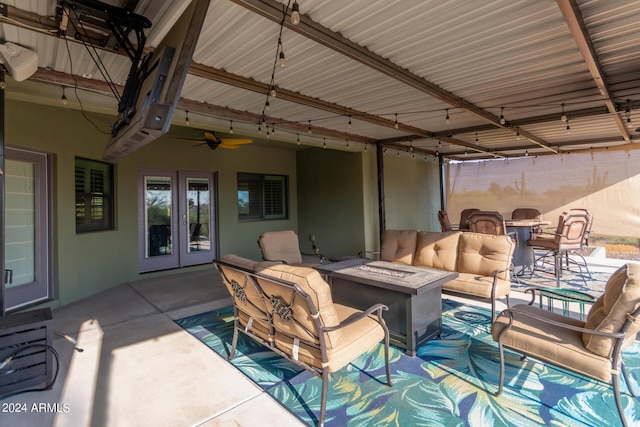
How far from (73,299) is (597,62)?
7.39m

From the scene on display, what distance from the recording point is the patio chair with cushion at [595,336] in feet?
6.17

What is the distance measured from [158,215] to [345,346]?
5.72 metres

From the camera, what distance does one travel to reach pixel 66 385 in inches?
98.1

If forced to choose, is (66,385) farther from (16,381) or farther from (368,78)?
(368,78)

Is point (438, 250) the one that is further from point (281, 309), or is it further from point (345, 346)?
point (281, 309)

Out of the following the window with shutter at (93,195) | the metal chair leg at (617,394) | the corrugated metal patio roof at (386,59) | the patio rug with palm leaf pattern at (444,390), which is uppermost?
the corrugated metal patio roof at (386,59)

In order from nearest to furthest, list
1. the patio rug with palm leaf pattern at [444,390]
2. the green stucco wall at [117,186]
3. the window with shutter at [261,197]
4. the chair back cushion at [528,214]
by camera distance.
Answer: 1. the patio rug with palm leaf pattern at [444,390]
2. the green stucco wall at [117,186]
3. the chair back cushion at [528,214]
4. the window with shutter at [261,197]

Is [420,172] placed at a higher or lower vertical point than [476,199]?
higher

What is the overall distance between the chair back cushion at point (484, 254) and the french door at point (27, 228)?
5.60 metres

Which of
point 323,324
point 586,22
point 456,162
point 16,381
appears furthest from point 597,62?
point 456,162

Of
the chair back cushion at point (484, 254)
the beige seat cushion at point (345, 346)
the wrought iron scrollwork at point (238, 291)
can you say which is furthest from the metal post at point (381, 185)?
the wrought iron scrollwork at point (238, 291)

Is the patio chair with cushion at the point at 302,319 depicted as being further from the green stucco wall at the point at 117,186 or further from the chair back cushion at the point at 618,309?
the green stucco wall at the point at 117,186

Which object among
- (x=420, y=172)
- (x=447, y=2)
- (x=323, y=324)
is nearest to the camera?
(x=323, y=324)

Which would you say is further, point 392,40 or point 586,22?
point 392,40
